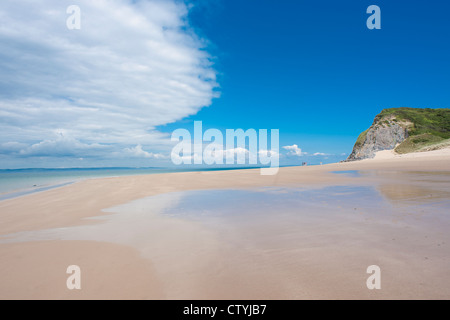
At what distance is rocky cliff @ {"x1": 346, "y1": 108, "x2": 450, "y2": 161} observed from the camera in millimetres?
49188

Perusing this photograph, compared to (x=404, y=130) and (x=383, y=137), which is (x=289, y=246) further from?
(x=404, y=130)

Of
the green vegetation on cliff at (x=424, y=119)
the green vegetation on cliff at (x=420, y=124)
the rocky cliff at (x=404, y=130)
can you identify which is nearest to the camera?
the green vegetation on cliff at (x=420, y=124)

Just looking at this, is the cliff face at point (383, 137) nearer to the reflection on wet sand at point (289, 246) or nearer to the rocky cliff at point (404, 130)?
the rocky cliff at point (404, 130)

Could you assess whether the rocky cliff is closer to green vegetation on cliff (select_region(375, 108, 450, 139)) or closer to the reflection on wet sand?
green vegetation on cliff (select_region(375, 108, 450, 139))

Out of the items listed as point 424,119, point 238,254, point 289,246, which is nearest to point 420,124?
point 424,119

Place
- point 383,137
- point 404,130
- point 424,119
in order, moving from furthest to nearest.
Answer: point 424,119
point 383,137
point 404,130

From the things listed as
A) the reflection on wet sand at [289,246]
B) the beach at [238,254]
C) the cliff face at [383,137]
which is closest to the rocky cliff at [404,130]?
the cliff face at [383,137]

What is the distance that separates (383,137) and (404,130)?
4.49 metres

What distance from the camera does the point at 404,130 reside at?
54.1 m

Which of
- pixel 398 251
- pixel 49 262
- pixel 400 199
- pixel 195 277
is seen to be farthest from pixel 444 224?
pixel 49 262

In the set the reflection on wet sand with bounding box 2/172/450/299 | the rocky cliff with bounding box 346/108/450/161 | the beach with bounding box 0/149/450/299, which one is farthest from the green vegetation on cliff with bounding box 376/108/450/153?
the beach with bounding box 0/149/450/299

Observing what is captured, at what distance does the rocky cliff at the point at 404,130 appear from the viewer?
161ft
